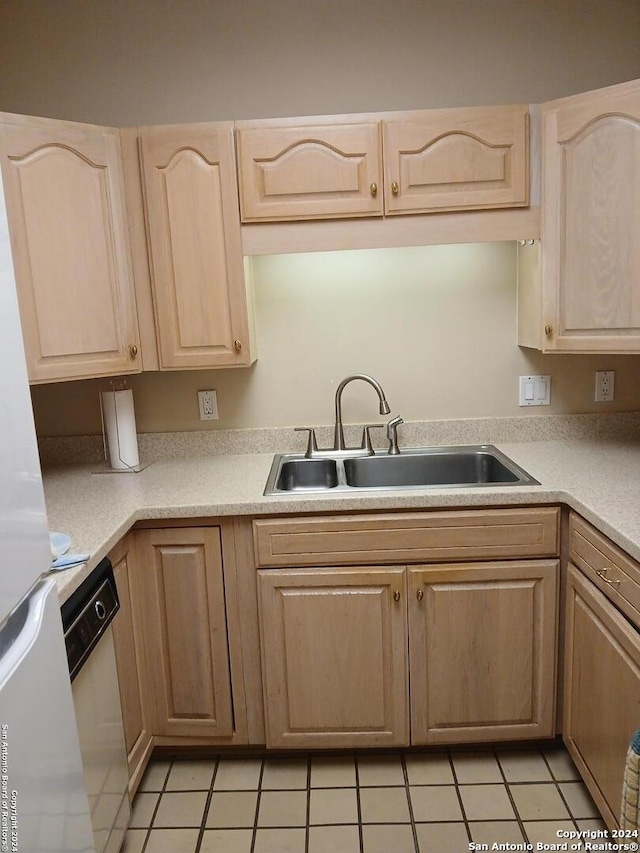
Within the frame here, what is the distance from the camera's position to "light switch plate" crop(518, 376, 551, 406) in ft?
8.16

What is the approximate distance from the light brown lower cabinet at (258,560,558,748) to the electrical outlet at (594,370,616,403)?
0.85 metres

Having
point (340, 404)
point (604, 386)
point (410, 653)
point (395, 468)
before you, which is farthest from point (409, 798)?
point (604, 386)

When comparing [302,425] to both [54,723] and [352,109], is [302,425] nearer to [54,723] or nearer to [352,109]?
[352,109]

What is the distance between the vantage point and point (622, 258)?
6.50 ft

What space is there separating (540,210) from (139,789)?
221 cm

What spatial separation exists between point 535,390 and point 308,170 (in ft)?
3.82

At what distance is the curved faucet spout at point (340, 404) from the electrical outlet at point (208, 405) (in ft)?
1.54

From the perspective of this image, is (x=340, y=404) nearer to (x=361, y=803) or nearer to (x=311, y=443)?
(x=311, y=443)

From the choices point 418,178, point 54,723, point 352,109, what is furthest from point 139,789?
point 352,109

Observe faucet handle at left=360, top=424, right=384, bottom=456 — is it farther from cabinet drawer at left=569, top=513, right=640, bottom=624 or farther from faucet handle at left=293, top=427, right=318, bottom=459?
cabinet drawer at left=569, top=513, right=640, bottom=624

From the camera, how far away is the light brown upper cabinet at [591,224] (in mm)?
1939

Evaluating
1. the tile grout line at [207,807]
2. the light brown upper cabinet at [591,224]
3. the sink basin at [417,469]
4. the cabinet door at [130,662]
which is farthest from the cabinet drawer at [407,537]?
the tile grout line at [207,807]

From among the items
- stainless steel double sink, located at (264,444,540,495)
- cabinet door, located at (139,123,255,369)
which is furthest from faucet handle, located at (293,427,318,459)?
cabinet door, located at (139,123,255,369)

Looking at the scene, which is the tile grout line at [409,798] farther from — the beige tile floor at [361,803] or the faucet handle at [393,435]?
the faucet handle at [393,435]
